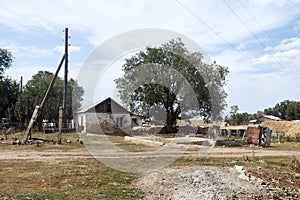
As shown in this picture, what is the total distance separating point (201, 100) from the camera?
31.5 metres

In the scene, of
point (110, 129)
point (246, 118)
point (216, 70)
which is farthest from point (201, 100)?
point (246, 118)

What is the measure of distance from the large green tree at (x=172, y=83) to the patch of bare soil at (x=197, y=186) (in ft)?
66.3

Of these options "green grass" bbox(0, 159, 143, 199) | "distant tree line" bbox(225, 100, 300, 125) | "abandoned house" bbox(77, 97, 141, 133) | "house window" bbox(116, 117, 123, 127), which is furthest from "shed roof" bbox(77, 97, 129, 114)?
"distant tree line" bbox(225, 100, 300, 125)

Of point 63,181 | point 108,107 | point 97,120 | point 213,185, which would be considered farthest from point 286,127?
point 63,181

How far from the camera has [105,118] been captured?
39.7 metres

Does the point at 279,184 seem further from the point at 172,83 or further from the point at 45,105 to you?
the point at 45,105

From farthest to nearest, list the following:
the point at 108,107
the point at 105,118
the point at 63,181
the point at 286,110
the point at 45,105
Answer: the point at 286,110, the point at 45,105, the point at 108,107, the point at 105,118, the point at 63,181

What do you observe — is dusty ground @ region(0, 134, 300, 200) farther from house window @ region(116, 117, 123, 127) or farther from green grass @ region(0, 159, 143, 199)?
house window @ region(116, 117, 123, 127)

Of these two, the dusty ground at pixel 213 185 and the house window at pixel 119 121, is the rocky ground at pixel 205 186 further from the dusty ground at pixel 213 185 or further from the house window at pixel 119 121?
the house window at pixel 119 121

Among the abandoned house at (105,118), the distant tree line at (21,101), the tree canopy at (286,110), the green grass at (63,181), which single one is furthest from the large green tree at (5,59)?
the tree canopy at (286,110)

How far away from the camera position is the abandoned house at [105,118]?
37.6 meters

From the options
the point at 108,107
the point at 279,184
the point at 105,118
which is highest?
the point at 108,107

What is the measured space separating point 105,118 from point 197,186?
32.1m

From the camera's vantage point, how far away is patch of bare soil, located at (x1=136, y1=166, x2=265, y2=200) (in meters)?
7.82
